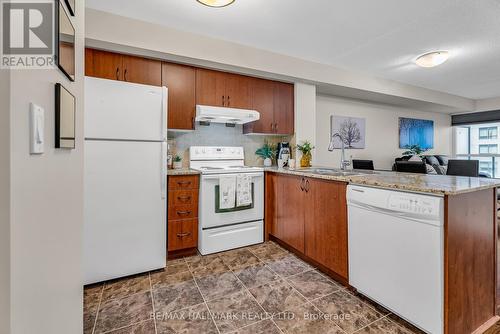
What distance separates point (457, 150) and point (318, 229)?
6417mm

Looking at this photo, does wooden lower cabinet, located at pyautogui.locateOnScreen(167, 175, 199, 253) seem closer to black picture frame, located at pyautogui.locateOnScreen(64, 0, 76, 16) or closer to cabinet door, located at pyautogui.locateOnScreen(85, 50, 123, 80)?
cabinet door, located at pyautogui.locateOnScreen(85, 50, 123, 80)

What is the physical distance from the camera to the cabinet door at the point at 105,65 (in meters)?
2.30

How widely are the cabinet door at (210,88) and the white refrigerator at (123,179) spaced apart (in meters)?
0.70

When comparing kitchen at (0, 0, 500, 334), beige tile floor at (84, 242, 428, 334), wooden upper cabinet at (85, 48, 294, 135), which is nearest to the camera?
kitchen at (0, 0, 500, 334)

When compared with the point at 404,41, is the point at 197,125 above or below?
below

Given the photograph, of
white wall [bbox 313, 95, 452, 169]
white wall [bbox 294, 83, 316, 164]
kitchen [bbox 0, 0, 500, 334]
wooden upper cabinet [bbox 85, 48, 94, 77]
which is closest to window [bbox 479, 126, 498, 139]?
white wall [bbox 313, 95, 452, 169]

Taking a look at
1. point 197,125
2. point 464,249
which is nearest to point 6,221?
point 464,249

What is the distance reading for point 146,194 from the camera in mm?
2141

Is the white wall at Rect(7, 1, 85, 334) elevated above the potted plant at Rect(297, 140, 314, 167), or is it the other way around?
the potted plant at Rect(297, 140, 314, 167)

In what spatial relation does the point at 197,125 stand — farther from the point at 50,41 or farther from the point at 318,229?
the point at 50,41

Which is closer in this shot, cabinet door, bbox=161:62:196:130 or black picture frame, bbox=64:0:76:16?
black picture frame, bbox=64:0:76:16

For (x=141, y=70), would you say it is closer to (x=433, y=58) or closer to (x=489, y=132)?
(x=433, y=58)

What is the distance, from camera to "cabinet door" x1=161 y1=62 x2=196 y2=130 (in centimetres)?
264
